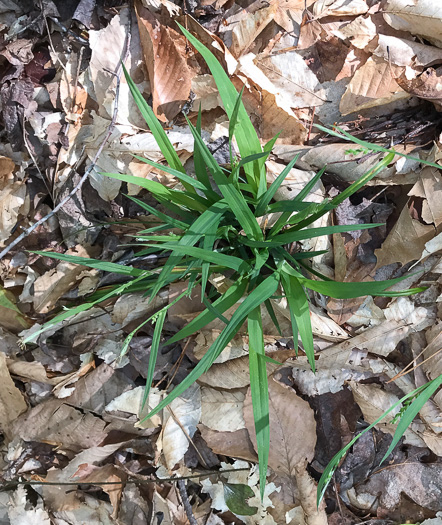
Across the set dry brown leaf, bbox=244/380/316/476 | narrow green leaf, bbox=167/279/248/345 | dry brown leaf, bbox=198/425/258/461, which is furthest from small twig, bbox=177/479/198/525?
narrow green leaf, bbox=167/279/248/345

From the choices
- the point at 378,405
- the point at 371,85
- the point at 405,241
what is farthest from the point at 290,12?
the point at 378,405

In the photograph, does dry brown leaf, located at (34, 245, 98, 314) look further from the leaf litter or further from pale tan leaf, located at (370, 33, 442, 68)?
pale tan leaf, located at (370, 33, 442, 68)

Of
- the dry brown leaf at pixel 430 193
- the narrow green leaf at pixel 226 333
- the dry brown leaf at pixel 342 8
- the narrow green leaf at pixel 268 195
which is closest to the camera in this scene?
the narrow green leaf at pixel 226 333

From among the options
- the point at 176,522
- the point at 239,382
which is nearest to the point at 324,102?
the point at 239,382

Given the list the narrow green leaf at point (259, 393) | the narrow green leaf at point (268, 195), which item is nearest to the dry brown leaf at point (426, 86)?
the narrow green leaf at point (268, 195)

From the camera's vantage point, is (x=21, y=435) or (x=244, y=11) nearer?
(x=244, y=11)

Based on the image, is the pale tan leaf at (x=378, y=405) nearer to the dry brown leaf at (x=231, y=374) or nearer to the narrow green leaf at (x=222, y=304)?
the dry brown leaf at (x=231, y=374)

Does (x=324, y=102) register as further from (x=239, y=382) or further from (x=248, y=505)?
(x=248, y=505)
